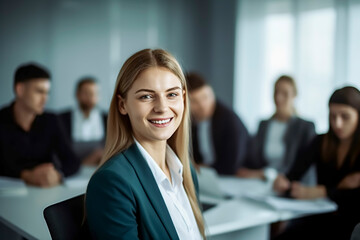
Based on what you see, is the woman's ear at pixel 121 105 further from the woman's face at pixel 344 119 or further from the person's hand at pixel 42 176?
the person's hand at pixel 42 176

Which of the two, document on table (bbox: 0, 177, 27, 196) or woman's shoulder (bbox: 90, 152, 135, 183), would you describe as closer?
woman's shoulder (bbox: 90, 152, 135, 183)

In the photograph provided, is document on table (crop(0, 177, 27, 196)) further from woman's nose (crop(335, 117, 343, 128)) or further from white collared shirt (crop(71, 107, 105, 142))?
white collared shirt (crop(71, 107, 105, 142))

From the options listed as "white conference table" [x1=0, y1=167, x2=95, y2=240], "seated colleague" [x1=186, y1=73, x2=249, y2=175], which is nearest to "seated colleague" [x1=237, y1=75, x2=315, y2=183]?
"seated colleague" [x1=186, y1=73, x2=249, y2=175]

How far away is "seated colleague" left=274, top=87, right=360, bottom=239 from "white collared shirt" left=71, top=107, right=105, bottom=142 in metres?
2.40

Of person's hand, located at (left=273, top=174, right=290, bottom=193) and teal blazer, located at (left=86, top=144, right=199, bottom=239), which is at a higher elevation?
teal blazer, located at (left=86, top=144, right=199, bottom=239)

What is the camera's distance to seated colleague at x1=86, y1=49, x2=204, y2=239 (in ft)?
3.93

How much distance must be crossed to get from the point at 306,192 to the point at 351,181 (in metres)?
0.31

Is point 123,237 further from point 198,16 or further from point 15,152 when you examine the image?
point 198,16

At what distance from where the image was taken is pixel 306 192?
7.08 ft

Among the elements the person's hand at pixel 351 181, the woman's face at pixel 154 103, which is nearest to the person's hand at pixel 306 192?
the person's hand at pixel 351 181

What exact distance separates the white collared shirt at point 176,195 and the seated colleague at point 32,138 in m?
1.07

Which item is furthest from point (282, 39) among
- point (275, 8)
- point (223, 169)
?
point (223, 169)

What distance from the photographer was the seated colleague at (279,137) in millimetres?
3074

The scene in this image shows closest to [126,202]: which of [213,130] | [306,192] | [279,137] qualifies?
[306,192]
